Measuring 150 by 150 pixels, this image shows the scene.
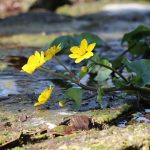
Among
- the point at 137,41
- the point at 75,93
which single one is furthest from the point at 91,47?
the point at 137,41

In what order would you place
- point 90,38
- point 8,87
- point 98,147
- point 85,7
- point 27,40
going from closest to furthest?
point 98,147
point 8,87
point 90,38
point 27,40
point 85,7

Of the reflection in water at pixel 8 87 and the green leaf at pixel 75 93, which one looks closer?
the green leaf at pixel 75 93

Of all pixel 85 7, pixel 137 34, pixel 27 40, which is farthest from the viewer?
pixel 85 7

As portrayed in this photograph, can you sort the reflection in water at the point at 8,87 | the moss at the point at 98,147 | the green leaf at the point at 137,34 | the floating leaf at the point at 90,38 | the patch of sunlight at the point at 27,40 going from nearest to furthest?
the moss at the point at 98,147, the reflection in water at the point at 8,87, the floating leaf at the point at 90,38, the green leaf at the point at 137,34, the patch of sunlight at the point at 27,40

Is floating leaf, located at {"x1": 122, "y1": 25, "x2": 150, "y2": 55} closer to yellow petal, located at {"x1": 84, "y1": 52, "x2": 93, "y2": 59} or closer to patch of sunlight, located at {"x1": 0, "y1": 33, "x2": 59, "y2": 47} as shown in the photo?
yellow petal, located at {"x1": 84, "y1": 52, "x2": 93, "y2": 59}

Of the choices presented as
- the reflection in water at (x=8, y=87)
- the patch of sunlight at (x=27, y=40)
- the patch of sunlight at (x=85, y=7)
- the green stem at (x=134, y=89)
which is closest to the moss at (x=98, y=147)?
the green stem at (x=134, y=89)

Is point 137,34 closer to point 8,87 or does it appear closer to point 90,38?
point 90,38

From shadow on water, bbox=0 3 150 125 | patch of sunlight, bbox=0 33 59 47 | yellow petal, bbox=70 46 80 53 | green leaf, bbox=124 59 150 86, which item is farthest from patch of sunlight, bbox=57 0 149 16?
yellow petal, bbox=70 46 80 53

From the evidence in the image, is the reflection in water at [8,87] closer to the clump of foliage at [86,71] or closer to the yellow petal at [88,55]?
the clump of foliage at [86,71]

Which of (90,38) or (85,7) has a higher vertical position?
(85,7)
